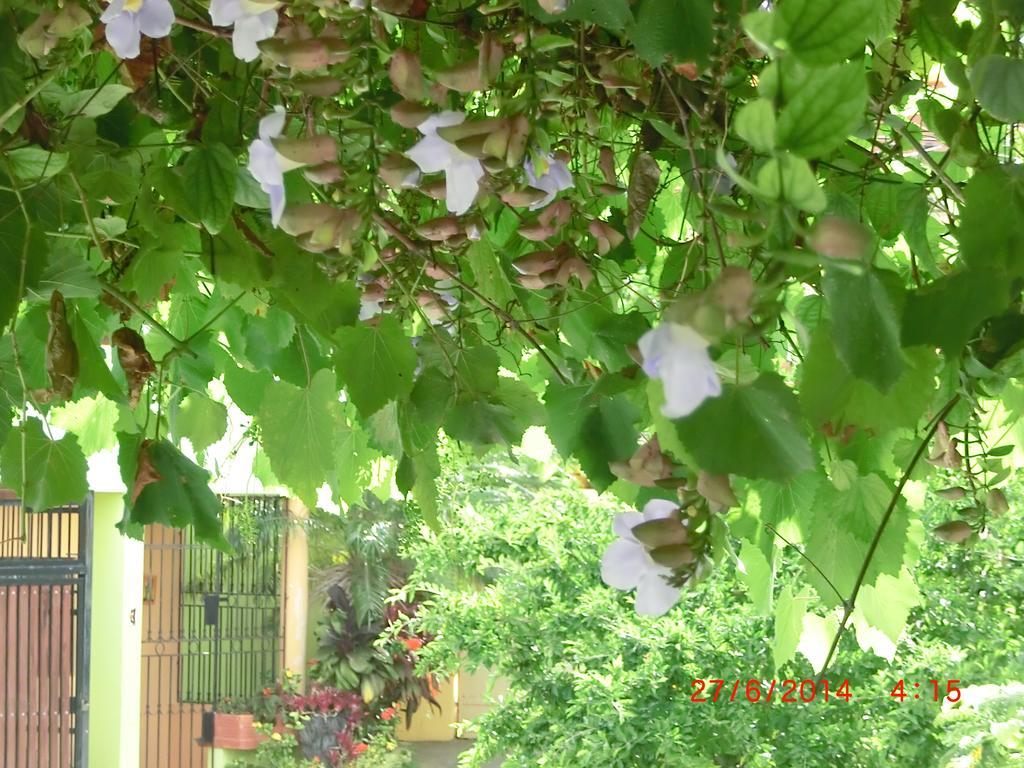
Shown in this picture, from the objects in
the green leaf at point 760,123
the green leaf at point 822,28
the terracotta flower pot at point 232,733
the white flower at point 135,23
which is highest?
the white flower at point 135,23

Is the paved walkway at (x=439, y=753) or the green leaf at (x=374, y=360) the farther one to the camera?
the paved walkway at (x=439, y=753)

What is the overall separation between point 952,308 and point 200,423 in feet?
3.02

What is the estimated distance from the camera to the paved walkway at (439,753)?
307 inches

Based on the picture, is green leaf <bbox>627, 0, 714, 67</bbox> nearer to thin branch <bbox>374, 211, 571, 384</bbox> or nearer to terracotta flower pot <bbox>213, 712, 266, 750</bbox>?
thin branch <bbox>374, 211, 571, 384</bbox>

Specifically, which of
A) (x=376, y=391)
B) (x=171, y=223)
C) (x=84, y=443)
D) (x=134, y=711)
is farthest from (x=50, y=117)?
(x=134, y=711)

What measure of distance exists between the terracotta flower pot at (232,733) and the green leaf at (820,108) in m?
7.25

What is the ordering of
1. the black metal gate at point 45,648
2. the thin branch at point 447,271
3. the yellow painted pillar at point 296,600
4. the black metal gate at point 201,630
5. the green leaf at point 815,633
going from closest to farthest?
the thin branch at point 447,271, the green leaf at point 815,633, the black metal gate at point 45,648, the black metal gate at point 201,630, the yellow painted pillar at point 296,600

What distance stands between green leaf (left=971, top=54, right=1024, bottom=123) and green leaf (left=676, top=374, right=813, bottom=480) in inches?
6.3

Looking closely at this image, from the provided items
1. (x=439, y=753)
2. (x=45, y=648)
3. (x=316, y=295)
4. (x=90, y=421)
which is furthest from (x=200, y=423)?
(x=439, y=753)

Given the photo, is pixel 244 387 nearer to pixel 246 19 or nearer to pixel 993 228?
pixel 246 19

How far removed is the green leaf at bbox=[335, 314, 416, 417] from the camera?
0.72 metres

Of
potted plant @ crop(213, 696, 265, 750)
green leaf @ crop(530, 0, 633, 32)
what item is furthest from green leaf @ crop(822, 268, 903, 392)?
potted plant @ crop(213, 696, 265, 750)

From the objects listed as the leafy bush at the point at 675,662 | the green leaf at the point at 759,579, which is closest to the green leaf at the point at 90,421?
the green leaf at the point at 759,579

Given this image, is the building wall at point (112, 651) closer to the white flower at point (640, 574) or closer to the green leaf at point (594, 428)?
the green leaf at point (594, 428)
